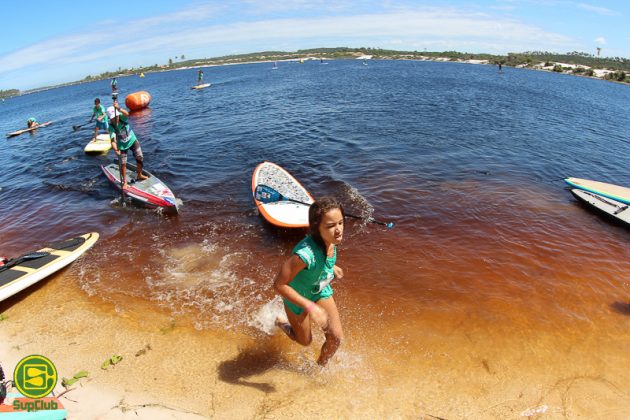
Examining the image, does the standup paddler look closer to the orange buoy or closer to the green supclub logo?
the green supclub logo

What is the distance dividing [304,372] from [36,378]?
3.83 m

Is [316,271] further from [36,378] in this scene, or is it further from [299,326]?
Answer: [36,378]

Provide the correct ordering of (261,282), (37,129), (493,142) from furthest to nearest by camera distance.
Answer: (37,129), (493,142), (261,282)

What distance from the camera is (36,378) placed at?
15.0ft

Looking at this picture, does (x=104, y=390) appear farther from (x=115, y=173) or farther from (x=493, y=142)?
(x=493, y=142)

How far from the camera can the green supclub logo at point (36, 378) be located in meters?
4.36

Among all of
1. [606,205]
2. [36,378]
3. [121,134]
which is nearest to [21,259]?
[36,378]

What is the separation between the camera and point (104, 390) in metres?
4.92

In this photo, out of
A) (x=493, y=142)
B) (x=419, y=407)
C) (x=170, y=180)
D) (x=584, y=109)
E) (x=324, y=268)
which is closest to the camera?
(x=324, y=268)

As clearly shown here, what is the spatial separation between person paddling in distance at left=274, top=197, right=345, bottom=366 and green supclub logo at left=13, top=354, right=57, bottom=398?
339 cm

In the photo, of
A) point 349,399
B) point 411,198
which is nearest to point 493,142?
point 411,198

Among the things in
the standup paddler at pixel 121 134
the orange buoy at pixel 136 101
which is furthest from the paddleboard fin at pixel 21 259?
the orange buoy at pixel 136 101

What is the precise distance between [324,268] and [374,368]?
2500 mm

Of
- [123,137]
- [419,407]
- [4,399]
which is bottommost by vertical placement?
[419,407]
